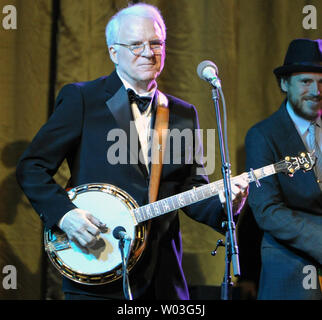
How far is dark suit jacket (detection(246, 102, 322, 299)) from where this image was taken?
11.5ft

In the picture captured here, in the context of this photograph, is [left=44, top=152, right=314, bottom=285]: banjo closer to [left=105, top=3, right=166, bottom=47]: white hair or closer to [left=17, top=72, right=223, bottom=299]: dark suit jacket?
[left=17, top=72, right=223, bottom=299]: dark suit jacket

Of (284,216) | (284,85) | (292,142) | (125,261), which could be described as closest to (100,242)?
(125,261)

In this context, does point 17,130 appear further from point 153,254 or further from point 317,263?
point 317,263

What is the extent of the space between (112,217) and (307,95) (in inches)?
63.7

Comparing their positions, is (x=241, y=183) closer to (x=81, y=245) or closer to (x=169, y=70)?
(x=81, y=245)

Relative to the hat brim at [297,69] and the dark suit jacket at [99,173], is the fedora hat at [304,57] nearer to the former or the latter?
the hat brim at [297,69]

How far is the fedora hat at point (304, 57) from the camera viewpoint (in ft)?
12.7

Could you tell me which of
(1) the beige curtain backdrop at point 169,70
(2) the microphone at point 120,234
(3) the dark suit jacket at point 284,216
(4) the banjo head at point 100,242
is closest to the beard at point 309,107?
(3) the dark suit jacket at point 284,216

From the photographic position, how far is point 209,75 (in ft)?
9.29

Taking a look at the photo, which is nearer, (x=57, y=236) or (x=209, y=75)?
(x=209, y=75)

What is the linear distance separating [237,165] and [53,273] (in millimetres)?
1591

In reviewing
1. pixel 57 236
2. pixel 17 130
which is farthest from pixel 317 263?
pixel 17 130

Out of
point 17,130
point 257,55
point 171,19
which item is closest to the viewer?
point 17,130

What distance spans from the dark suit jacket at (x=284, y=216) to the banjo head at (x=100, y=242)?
0.90m
